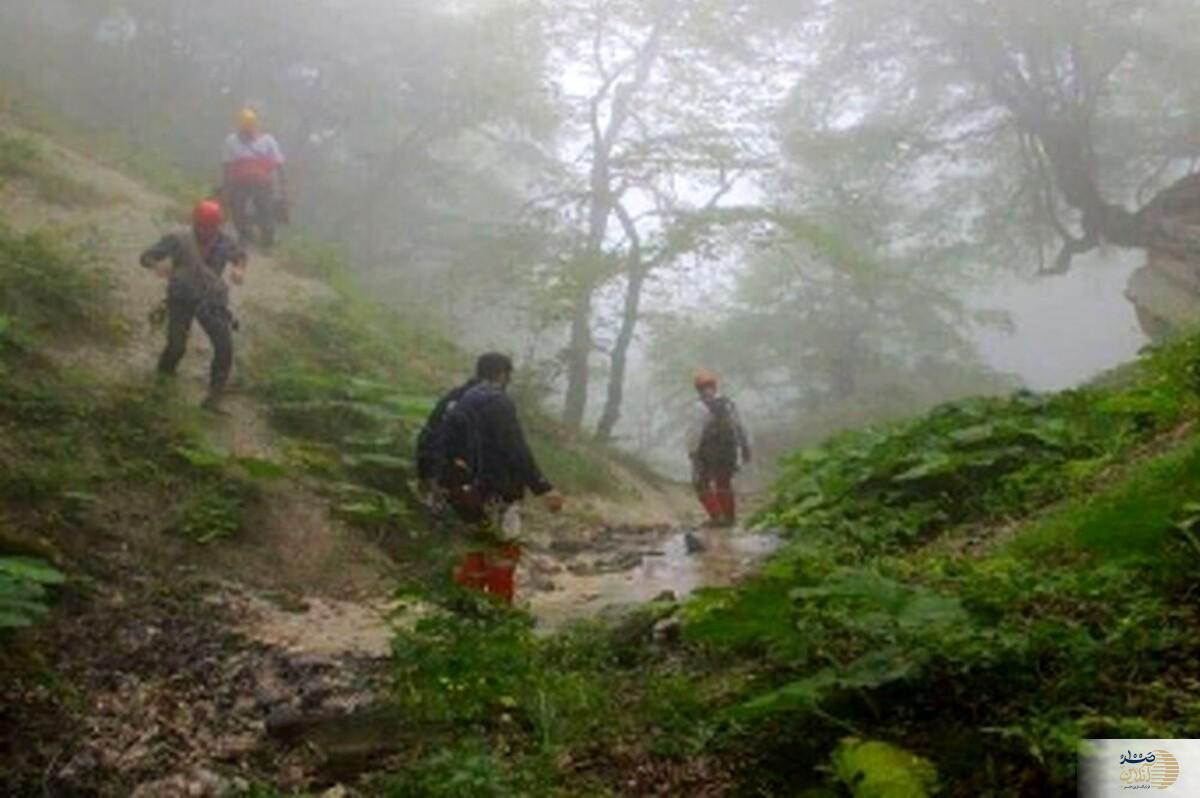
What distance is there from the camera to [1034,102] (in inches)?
830

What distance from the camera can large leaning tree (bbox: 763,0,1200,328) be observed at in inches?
785

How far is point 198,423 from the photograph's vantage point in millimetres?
10336

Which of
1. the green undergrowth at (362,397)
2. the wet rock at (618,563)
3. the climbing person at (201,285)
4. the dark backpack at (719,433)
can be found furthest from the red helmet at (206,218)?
the dark backpack at (719,433)

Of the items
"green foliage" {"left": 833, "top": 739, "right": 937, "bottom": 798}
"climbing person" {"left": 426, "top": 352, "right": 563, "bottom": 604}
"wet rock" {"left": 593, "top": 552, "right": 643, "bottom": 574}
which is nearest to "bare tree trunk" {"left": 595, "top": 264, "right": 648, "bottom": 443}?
"wet rock" {"left": 593, "top": 552, "right": 643, "bottom": 574}

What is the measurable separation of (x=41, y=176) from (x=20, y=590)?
12805 millimetres

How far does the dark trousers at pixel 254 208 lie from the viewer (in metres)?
17.2

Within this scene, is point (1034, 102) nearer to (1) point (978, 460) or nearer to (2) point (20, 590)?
(1) point (978, 460)

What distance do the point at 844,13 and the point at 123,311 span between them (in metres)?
15.1

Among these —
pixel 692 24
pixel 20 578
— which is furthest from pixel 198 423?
pixel 692 24

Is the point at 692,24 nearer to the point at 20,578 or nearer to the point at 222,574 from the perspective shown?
the point at 222,574

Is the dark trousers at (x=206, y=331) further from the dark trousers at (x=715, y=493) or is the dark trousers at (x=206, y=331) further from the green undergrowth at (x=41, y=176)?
the green undergrowth at (x=41, y=176)

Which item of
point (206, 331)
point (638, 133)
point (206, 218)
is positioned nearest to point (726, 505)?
point (206, 331)

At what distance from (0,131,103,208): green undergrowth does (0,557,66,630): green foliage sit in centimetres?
1153

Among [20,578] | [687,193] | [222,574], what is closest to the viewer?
[20,578]
